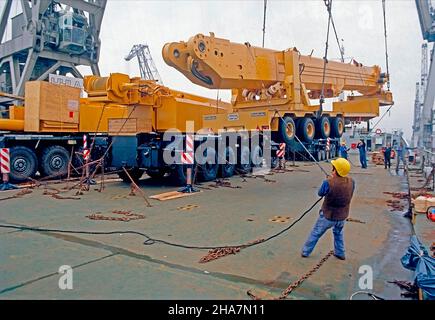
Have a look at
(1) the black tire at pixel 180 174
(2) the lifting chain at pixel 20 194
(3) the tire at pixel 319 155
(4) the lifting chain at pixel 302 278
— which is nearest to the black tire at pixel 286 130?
(1) the black tire at pixel 180 174

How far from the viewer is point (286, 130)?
370 inches

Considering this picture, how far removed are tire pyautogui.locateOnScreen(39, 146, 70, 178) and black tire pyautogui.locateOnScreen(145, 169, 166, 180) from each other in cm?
303

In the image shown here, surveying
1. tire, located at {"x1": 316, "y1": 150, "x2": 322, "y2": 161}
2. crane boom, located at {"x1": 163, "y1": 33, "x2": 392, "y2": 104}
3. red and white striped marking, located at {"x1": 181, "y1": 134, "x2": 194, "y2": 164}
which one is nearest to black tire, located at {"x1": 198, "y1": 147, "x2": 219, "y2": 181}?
red and white striped marking, located at {"x1": 181, "y1": 134, "x2": 194, "y2": 164}

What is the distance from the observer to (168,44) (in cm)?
820

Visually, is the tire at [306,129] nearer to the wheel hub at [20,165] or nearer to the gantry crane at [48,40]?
the wheel hub at [20,165]

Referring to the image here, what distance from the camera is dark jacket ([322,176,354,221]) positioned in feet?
13.6

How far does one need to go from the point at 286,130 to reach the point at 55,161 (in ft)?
26.2

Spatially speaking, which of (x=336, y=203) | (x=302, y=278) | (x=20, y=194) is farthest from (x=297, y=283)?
(x=20, y=194)

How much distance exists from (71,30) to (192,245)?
28.2 metres

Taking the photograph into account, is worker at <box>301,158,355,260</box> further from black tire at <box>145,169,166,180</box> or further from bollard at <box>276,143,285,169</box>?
bollard at <box>276,143,285,169</box>

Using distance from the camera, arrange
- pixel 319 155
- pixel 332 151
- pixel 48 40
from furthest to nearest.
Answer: pixel 48 40
pixel 332 151
pixel 319 155

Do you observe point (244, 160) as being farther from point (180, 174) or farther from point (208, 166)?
point (180, 174)

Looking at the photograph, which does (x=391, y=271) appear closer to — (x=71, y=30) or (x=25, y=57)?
(x=71, y=30)

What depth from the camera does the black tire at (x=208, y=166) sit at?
10.7 metres
